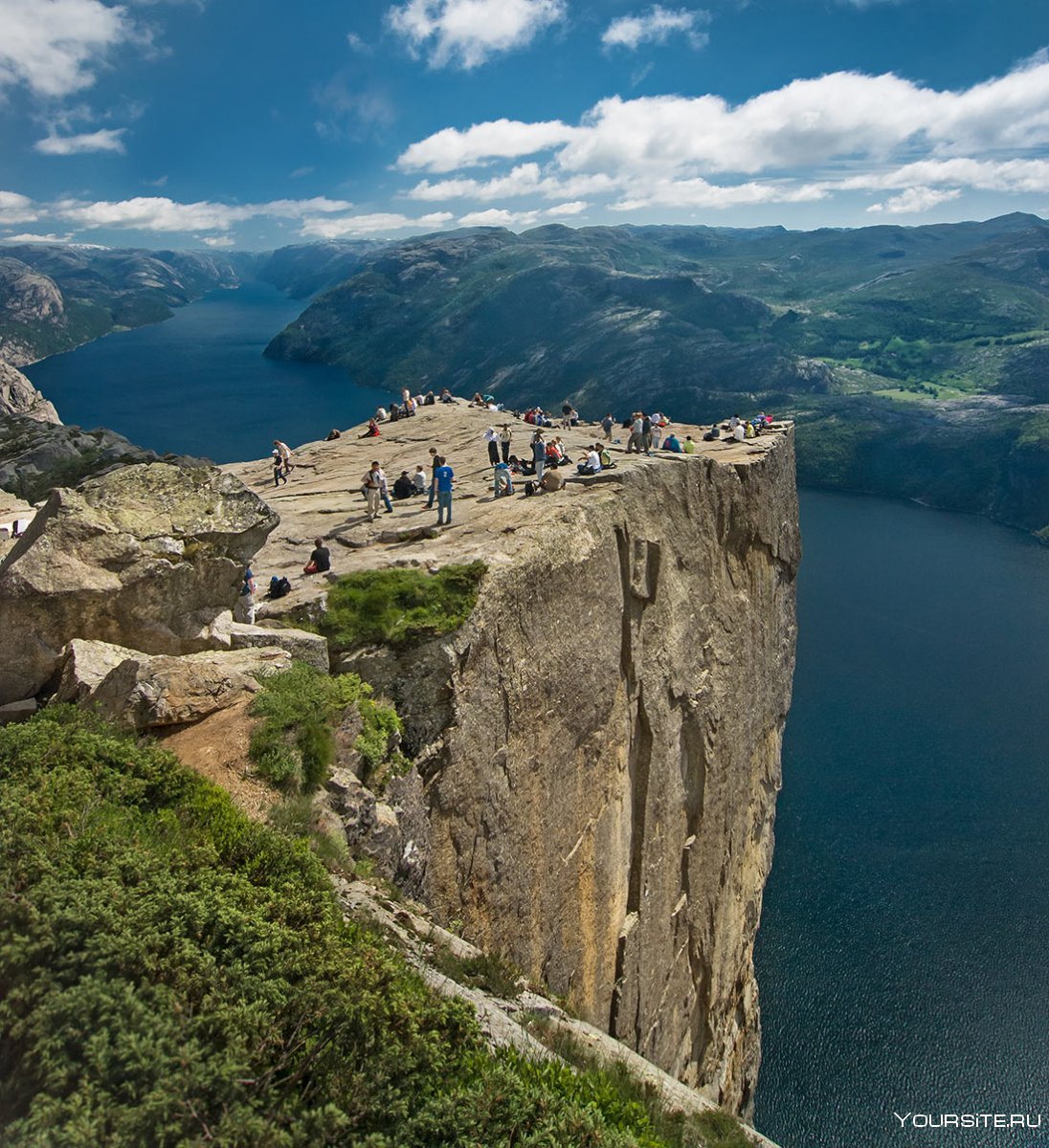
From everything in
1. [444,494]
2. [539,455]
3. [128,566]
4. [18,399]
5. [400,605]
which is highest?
[128,566]

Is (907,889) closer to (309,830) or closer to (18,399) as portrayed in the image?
(309,830)

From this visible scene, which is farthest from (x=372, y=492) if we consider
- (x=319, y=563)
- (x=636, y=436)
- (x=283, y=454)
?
(x=636, y=436)

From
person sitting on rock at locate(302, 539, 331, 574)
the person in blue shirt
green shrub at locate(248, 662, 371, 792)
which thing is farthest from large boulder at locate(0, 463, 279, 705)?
the person in blue shirt

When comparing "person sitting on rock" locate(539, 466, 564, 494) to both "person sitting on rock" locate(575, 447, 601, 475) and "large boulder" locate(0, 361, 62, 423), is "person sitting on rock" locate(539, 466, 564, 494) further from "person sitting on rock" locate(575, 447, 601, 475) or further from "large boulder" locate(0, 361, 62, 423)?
"large boulder" locate(0, 361, 62, 423)

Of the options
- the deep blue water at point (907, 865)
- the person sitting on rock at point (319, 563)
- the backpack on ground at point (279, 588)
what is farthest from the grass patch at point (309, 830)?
the deep blue water at point (907, 865)

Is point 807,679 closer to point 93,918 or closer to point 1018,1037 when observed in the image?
point 1018,1037

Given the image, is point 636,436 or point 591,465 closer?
point 591,465

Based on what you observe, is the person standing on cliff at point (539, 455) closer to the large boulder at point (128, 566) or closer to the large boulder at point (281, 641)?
the large boulder at point (128, 566)
